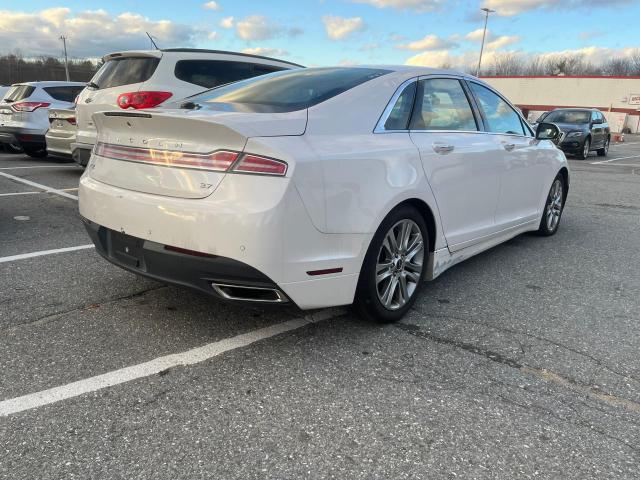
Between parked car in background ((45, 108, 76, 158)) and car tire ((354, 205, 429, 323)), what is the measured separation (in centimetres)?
699

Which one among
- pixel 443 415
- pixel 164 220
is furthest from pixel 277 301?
pixel 443 415

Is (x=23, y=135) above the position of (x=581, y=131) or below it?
below

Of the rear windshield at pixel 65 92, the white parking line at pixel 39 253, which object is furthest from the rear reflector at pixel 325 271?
the rear windshield at pixel 65 92

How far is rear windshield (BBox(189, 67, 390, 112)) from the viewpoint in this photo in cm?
313

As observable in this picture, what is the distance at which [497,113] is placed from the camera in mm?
4688

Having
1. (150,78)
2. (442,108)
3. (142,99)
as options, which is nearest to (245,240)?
(442,108)

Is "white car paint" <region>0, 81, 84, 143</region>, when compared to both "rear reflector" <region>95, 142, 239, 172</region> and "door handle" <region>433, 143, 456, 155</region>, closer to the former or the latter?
"rear reflector" <region>95, 142, 239, 172</region>

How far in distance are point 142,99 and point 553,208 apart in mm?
4965

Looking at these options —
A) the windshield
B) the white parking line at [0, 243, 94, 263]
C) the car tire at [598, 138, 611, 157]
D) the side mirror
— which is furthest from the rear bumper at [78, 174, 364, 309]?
the car tire at [598, 138, 611, 157]

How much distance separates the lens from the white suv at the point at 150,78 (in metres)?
6.71

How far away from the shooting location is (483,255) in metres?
5.11

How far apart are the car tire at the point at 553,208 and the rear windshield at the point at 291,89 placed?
3.00 meters

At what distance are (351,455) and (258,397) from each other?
575 millimetres

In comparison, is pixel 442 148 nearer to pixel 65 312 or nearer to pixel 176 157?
pixel 176 157
